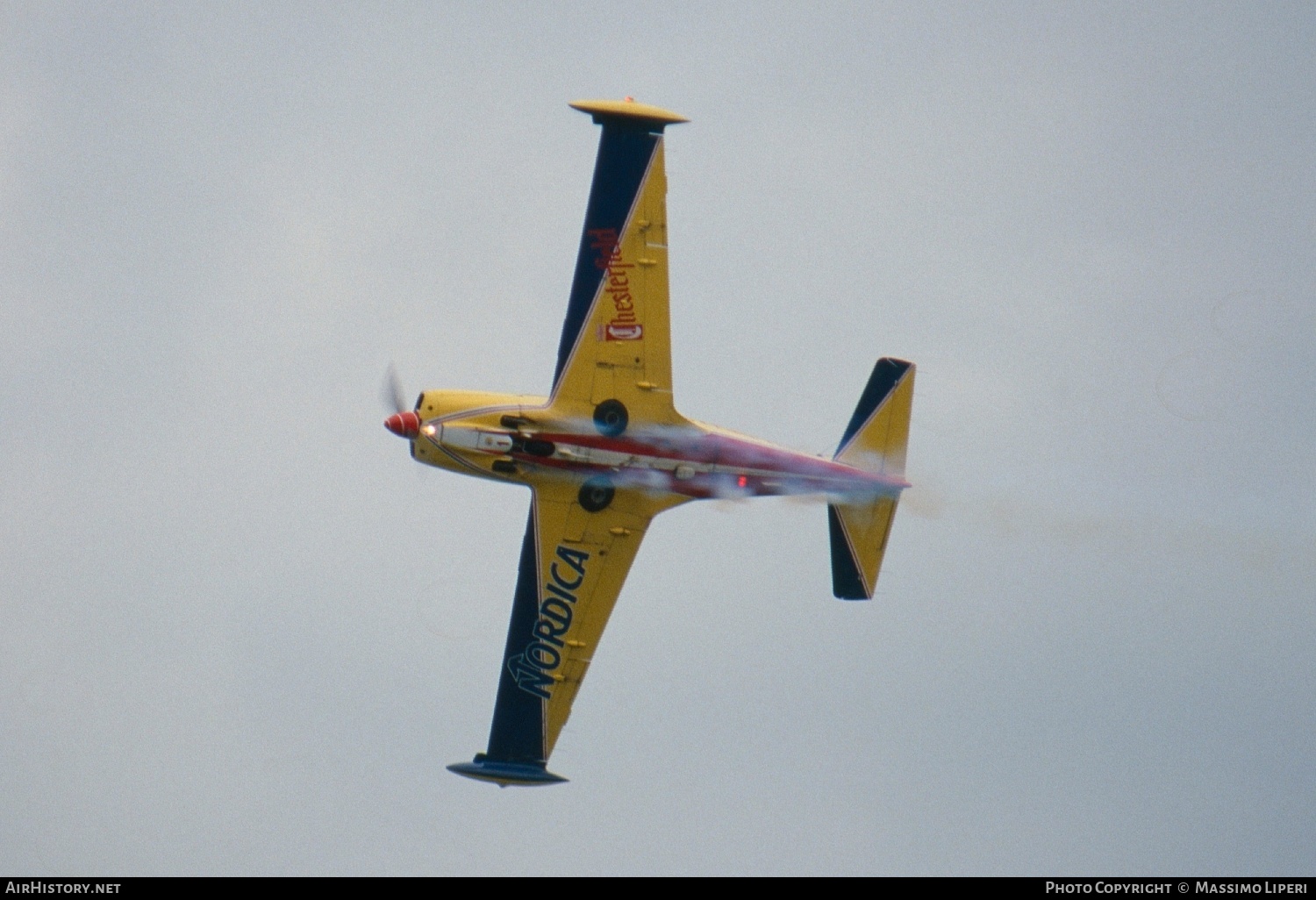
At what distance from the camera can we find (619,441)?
33562 mm

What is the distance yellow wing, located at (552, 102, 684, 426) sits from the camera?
3362 centimetres

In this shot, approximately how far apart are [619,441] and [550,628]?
407 cm

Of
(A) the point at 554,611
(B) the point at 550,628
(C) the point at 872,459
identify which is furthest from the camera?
(B) the point at 550,628

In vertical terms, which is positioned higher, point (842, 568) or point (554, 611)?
point (842, 568)

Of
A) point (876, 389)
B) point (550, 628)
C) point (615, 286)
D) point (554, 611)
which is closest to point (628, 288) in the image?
point (615, 286)

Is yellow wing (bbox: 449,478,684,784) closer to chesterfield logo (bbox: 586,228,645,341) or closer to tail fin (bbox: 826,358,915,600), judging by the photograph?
chesterfield logo (bbox: 586,228,645,341)

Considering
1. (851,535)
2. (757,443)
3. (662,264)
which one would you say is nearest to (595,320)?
(662,264)

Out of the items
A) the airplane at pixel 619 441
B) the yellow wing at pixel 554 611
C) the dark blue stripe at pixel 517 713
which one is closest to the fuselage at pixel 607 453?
the airplane at pixel 619 441

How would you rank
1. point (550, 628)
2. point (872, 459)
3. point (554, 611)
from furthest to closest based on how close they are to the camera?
point (550, 628)
point (554, 611)
point (872, 459)

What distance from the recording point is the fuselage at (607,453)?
3312cm

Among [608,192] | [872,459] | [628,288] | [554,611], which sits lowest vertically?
[554,611]

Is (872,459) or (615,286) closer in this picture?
(615,286)

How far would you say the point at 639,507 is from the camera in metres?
34.6

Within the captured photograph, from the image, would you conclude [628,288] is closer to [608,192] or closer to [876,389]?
[608,192]
